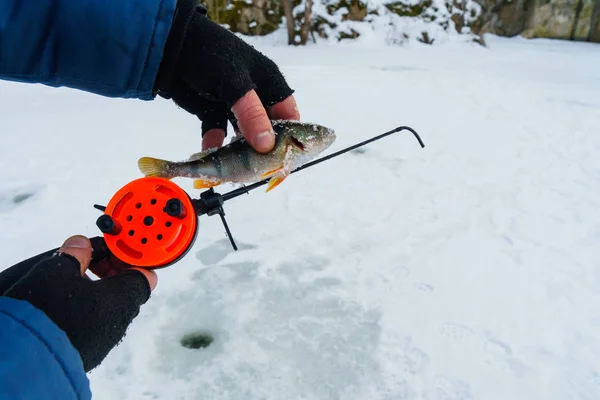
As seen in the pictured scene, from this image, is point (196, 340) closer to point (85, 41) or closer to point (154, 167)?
point (154, 167)

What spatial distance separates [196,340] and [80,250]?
3.39 feet

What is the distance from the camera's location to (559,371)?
6.45 feet

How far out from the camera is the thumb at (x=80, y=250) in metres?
1.23

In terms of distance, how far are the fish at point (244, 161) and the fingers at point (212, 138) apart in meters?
0.25

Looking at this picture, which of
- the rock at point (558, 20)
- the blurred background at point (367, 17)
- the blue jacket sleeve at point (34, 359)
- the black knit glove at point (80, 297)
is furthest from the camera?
the rock at point (558, 20)

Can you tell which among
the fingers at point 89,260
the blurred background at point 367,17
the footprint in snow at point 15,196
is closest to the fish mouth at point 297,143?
the fingers at point 89,260

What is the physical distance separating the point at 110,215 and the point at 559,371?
1948 millimetres

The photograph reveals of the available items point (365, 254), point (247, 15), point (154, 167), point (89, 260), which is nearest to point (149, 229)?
point (89, 260)

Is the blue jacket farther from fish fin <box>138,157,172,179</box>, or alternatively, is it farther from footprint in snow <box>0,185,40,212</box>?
footprint in snow <box>0,185,40,212</box>

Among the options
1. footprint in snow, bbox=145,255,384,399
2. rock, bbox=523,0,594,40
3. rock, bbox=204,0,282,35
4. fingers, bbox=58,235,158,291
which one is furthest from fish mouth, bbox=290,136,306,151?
rock, bbox=523,0,594,40

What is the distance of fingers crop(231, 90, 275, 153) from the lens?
1481 mm

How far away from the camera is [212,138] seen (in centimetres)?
195

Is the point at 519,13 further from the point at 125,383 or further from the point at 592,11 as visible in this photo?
the point at 125,383

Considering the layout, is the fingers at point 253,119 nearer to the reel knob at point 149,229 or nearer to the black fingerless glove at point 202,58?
the black fingerless glove at point 202,58
